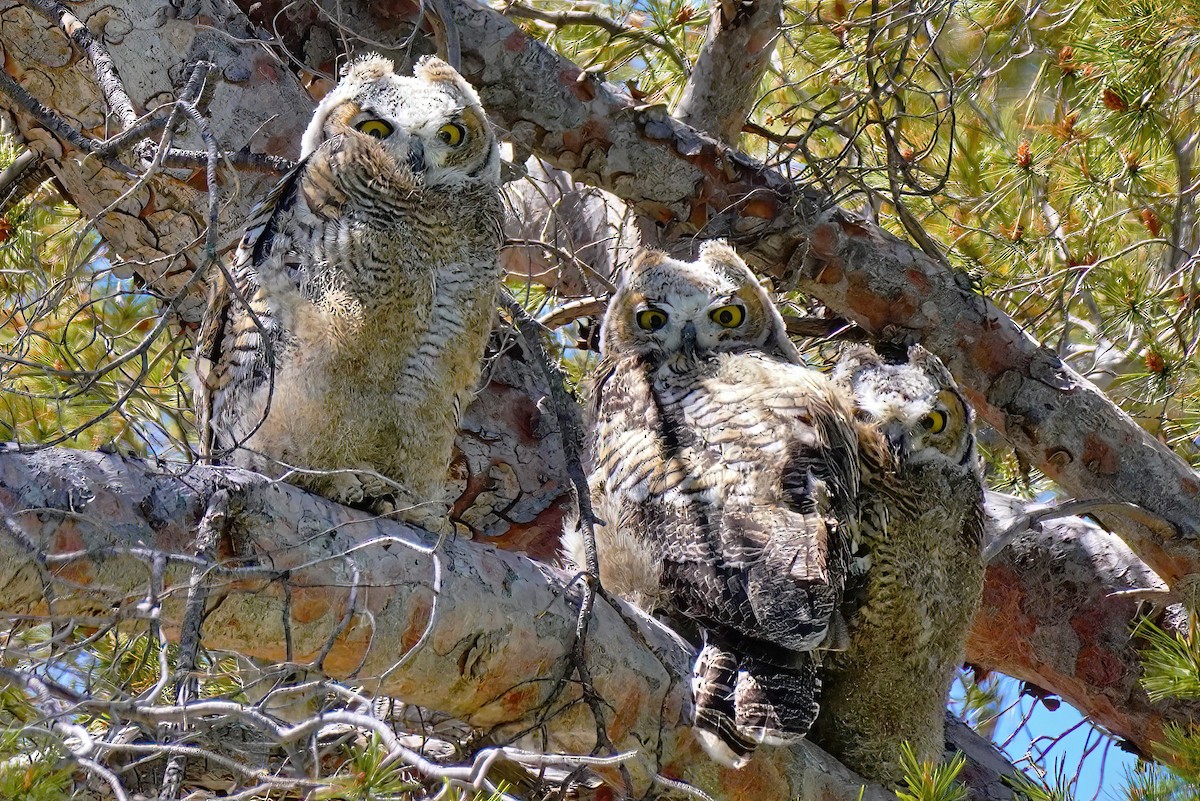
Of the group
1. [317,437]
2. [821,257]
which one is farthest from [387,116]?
[821,257]

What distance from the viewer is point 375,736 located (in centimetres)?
165

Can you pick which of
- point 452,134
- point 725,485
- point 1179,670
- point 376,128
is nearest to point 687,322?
point 725,485

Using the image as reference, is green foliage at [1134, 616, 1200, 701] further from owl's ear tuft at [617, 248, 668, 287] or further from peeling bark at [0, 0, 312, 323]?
peeling bark at [0, 0, 312, 323]

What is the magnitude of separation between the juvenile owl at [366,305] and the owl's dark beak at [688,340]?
2.13 feet

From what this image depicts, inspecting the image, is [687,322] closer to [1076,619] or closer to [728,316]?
[728,316]

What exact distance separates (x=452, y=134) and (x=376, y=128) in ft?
0.54

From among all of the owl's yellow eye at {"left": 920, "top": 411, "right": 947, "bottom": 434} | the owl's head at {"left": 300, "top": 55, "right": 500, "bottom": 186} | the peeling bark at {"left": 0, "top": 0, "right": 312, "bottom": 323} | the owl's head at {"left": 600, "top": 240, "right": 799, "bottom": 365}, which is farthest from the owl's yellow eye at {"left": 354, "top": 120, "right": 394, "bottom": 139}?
the owl's yellow eye at {"left": 920, "top": 411, "right": 947, "bottom": 434}

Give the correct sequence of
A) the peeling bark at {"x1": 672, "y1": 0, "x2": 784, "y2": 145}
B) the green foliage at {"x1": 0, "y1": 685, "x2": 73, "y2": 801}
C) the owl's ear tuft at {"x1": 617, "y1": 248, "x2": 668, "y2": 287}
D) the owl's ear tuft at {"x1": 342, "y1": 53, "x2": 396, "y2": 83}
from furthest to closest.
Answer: the peeling bark at {"x1": 672, "y1": 0, "x2": 784, "y2": 145}, the owl's ear tuft at {"x1": 617, "y1": 248, "x2": 668, "y2": 287}, the owl's ear tuft at {"x1": 342, "y1": 53, "x2": 396, "y2": 83}, the green foliage at {"x1": 0, "y1": 685, "x2": 73, "y2": 801}

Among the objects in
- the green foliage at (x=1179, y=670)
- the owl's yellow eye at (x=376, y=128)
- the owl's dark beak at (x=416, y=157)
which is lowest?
the green foliage at (x=1179, y=670)

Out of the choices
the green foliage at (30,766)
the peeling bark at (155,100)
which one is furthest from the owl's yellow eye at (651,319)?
the green foliage at (30,766)

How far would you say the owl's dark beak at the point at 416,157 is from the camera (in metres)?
2.62

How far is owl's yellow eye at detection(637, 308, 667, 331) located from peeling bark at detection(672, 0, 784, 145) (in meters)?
0.84

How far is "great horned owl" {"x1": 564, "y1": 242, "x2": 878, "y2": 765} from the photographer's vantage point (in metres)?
2.40

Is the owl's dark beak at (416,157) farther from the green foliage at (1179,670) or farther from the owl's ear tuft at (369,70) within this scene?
the green foliage at (1179,670)
